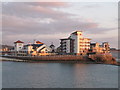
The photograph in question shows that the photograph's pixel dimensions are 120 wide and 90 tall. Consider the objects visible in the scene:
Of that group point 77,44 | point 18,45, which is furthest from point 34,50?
point 77,44

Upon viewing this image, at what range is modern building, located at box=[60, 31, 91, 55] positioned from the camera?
61178 mm

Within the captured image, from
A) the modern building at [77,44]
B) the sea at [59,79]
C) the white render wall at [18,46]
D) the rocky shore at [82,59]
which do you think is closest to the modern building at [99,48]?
the modern building at [77,44]

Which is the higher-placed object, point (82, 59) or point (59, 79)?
point (82, 59)

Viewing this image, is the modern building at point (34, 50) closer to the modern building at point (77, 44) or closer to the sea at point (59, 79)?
the modern building at point (77, 44)

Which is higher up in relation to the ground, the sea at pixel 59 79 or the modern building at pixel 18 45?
the modern building at pixel 18 45

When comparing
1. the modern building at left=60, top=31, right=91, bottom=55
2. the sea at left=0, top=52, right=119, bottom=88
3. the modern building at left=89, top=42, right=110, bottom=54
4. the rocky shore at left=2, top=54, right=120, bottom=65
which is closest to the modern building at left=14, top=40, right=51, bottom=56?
the rocky shore at left=2, top=54, right=120, bottom=65

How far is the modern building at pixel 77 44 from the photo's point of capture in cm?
6118

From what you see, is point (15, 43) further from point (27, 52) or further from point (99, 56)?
point (99, 56)

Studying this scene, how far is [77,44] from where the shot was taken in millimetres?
61000

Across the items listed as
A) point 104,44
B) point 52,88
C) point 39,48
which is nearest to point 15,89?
point 52,88

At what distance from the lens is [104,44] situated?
71.1m

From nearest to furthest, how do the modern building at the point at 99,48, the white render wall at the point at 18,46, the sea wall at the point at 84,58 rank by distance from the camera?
the sea wall at the point at 84,58 < the modern building at the point at 99,48 < the white render wall at the point at 18,46

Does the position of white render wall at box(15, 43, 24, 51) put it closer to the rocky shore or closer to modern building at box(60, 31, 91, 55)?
the rocky shore

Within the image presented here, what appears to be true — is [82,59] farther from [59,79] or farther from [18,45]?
[18,45]
